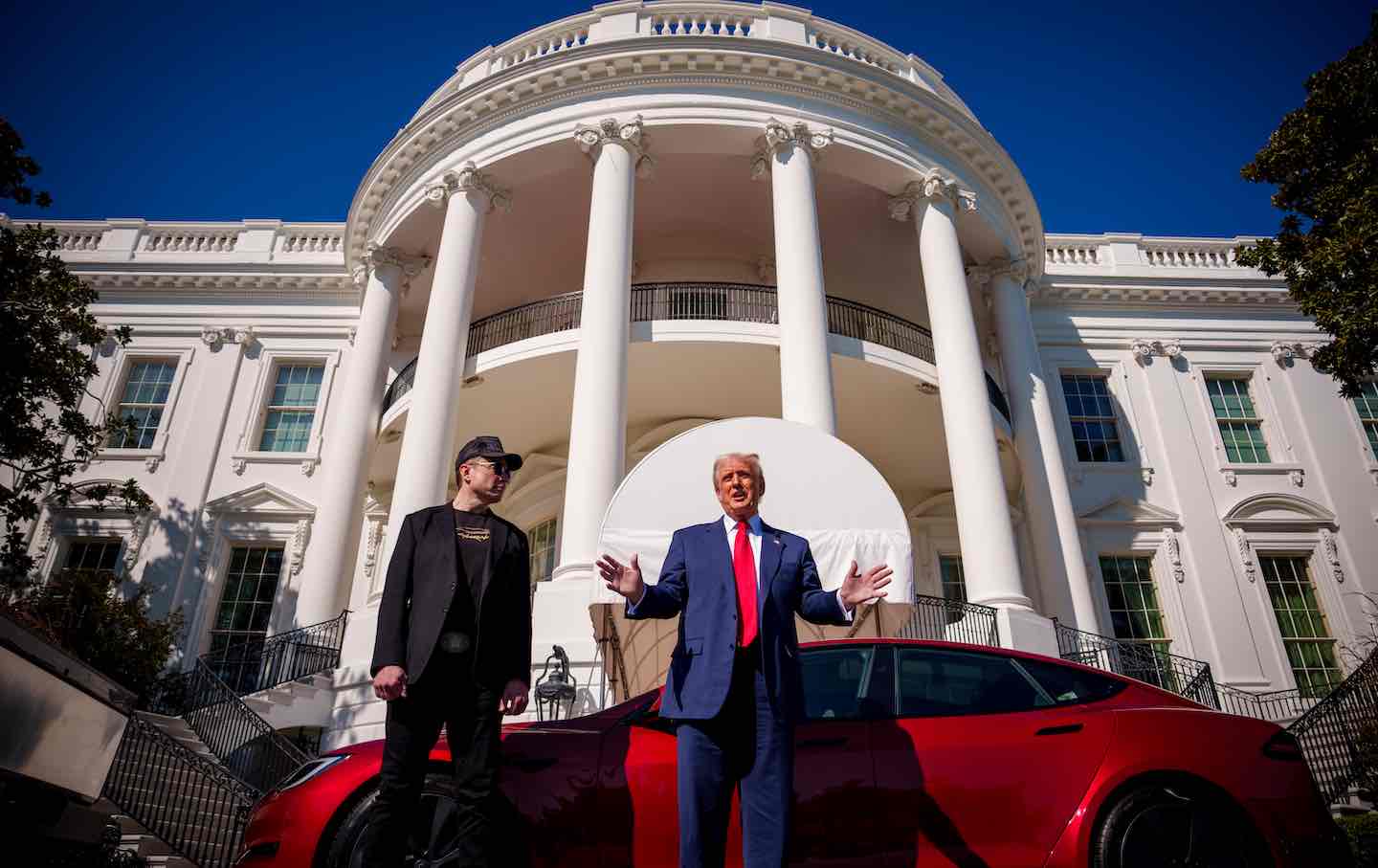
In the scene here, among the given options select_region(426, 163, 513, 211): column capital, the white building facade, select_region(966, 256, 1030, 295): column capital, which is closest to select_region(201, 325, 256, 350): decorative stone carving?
the white building facade

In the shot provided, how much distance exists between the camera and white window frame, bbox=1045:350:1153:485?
1711 cm

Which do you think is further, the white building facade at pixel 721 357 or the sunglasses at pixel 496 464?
the white building facade at pixel 721 357

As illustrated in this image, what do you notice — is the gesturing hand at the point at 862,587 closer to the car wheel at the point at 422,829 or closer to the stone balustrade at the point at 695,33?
the car wheel at the point at 422,829

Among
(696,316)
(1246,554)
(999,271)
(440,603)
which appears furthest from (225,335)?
(1246,554)

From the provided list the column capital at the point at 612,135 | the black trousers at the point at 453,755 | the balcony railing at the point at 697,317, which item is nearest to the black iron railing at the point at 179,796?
the black trousers at the point at 453,755

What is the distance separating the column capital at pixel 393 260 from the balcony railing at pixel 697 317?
6.39 feet

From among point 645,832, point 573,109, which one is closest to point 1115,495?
point 573,109

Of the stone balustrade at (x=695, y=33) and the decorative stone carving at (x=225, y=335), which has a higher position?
the stone balustrade at (x=695, y=33)

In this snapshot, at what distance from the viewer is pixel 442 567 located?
3383mm

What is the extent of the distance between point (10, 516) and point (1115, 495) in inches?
757

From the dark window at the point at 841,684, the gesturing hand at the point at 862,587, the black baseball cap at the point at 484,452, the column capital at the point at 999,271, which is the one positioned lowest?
the dark window at the point at 841,684

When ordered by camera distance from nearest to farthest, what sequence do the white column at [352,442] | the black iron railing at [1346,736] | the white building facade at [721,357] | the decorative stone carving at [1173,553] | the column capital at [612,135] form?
1. the black iron railing at [1346,736]
2. the white building facade at [721,357]
3. the white column at [352,442]
4. the column capital at [612,135]
5. the decorative stone carving at [1173,553]

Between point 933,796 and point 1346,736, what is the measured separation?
26.2 feet

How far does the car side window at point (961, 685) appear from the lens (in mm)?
3734
